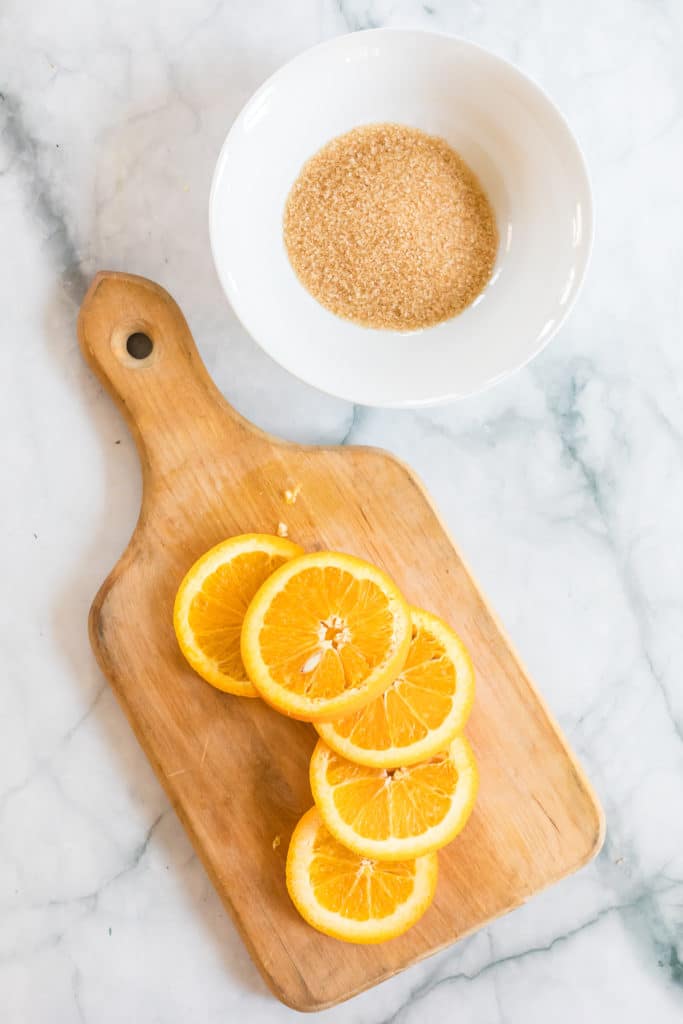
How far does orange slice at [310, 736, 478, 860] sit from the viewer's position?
96 centimetres

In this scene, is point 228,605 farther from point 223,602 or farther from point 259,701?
point 259,701

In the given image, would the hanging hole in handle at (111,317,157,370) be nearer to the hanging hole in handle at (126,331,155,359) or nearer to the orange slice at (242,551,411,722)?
the hanging hole in handle at (126,331,155,359)

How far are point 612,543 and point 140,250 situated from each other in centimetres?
69

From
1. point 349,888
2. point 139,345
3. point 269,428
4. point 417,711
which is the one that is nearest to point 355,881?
point 349,888

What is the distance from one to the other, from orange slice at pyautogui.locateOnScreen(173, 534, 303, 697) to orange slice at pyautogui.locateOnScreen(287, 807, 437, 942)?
0.60ft

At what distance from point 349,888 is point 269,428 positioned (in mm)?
542

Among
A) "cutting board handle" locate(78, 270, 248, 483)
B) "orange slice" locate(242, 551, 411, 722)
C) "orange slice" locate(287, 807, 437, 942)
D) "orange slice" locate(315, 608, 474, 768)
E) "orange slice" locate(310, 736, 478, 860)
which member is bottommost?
"orange slice" locate(287, 807, 437, 942)

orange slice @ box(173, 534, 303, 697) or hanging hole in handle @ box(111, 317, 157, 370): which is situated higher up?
hanging hole in handle @ box(111, 317, 157, 370)

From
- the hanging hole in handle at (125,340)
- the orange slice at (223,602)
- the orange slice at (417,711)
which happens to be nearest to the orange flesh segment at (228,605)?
the orange slice at (223,602)

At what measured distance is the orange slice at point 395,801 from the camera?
96cm

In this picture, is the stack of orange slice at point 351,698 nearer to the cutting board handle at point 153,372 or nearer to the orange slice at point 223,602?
the orange slice at point 223,602

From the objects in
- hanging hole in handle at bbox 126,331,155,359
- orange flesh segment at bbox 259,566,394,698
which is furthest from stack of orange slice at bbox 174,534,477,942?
hanging hole in handle at bbox 126,331,155,359

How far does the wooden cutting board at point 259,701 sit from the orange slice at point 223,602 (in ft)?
0.17

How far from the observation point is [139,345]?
1083 mm
